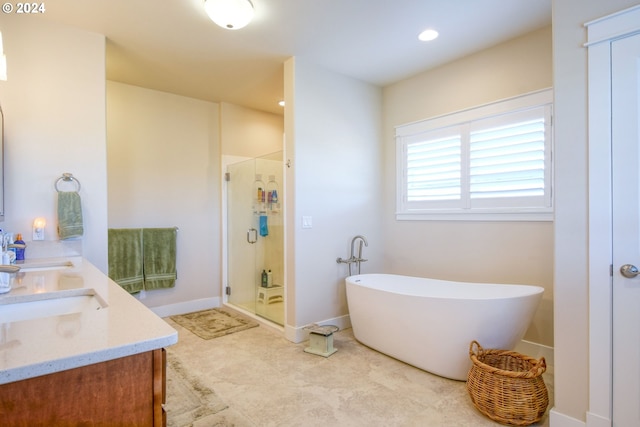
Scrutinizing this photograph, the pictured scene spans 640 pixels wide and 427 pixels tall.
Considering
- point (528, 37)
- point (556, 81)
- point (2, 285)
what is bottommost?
point (2, 285)

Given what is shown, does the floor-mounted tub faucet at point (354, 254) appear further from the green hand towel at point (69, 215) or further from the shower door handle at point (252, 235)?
the green hand towel at point (69, 215)

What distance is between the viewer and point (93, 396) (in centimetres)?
83

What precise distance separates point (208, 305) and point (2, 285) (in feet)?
10.3

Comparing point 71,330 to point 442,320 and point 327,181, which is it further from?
point 327,181

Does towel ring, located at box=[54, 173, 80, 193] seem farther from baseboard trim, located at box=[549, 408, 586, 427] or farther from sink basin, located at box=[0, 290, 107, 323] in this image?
baseboard trim, located at box=[549, 408, 586, 427]

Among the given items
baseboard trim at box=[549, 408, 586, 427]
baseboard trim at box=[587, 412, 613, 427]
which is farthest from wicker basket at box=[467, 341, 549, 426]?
baseboard trim at box=[587, 412, 613, 427]

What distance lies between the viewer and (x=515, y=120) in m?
2.87

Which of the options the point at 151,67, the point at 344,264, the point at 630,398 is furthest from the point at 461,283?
the point at 151,67

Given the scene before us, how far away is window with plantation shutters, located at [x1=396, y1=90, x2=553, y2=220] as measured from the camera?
2.75 m

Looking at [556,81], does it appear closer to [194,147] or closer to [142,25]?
[142,25]

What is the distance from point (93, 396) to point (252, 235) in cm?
330

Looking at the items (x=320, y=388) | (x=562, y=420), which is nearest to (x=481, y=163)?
(x=562, y=420)

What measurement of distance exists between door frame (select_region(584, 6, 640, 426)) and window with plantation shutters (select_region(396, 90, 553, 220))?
1035 millimetres

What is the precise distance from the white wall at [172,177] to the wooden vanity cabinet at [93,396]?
10.9ft
